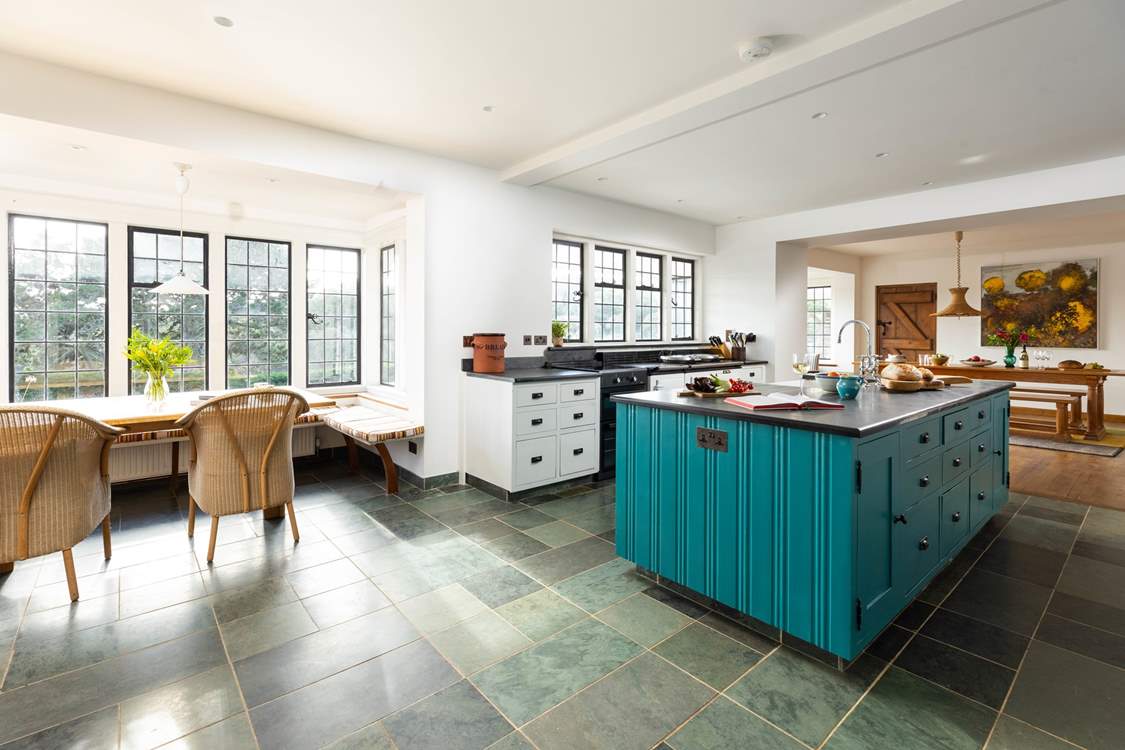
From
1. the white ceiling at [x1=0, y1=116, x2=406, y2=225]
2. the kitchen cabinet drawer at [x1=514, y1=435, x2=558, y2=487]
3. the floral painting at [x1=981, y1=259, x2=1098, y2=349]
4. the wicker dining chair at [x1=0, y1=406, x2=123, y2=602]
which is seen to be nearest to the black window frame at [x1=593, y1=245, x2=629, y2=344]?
the kitchen cabinet drawer at [x1=514, y1=435, x2=558, y2=487]

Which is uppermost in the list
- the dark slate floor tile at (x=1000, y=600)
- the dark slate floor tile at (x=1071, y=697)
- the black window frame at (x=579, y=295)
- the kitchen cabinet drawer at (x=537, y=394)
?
the black window frame at (x=579, y=295)

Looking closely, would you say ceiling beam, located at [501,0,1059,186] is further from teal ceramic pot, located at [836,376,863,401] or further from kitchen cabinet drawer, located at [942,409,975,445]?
kitchen cabinet drawer, located at [942,409,975,445]

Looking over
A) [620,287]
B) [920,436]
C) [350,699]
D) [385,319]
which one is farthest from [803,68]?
[385,319]

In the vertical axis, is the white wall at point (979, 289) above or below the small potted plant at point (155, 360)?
above

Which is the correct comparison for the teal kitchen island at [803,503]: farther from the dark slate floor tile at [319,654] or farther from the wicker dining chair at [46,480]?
the wicker dining chair at [46,480]

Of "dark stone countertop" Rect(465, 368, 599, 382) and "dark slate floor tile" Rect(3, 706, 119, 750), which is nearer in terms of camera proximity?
"dark slate floor tile" Rect(3, 706, 119, 750)

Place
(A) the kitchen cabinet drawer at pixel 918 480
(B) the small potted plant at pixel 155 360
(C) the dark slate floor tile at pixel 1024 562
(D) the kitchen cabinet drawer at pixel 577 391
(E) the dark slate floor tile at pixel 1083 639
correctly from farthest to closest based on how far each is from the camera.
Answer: (D) the kitchen cabinet drawer at pixel 577 391 → (B) the small potted plant at pixel 155 360 → (C) the dark slate floor tile at pixel 1024 562 → (A) the kitchen cabinet drawer at pixel 918 480 → (E) the dark slate floor tile at pixel 1083 639

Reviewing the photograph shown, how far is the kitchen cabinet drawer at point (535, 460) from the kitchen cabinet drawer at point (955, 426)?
2.58 m

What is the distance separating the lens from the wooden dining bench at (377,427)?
4141 mm

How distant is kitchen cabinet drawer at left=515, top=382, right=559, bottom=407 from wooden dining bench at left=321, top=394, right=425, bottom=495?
0.83m

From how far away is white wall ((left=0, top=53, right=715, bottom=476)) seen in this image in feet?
9.80

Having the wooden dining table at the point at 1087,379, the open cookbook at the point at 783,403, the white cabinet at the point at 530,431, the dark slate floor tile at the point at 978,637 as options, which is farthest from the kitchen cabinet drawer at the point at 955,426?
the wooden dining table at the point at 1087,379

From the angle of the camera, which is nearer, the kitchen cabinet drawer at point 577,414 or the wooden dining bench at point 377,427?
the wooden dining bench at point 377,427

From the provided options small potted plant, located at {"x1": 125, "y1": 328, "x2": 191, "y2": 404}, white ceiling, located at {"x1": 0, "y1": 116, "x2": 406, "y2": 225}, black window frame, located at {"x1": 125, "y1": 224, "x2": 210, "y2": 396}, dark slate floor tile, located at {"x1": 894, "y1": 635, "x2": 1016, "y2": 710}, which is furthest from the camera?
black window frame, located at {"x1": 125, "y1": 224, "x2": 210, "y2": 396}
